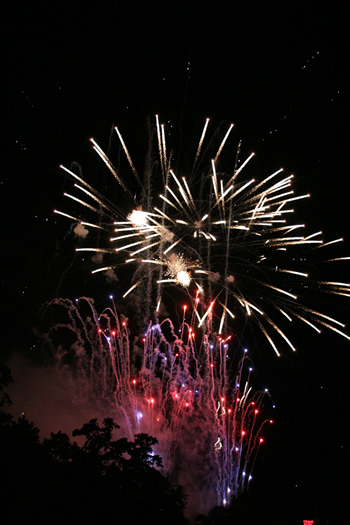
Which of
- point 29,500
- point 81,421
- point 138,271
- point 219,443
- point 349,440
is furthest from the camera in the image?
point 349,440

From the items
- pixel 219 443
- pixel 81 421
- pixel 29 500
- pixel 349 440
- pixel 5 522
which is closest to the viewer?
pixel 5 522

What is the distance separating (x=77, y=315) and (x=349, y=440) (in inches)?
681

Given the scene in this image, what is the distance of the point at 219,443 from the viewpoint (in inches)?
589

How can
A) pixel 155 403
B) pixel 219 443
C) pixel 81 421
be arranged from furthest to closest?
pixel 81 421 → pixel 155 403 → pixel 219 443

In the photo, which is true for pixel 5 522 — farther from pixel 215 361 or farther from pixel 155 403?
pixel 155 403

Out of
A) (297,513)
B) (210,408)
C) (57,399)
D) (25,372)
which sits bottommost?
(297,513)

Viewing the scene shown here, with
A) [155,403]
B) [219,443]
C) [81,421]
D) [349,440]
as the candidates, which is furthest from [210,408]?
[349,440]

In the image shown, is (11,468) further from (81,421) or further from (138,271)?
(81,421)

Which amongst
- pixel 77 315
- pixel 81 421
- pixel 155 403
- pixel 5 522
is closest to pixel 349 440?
pixel 155 403

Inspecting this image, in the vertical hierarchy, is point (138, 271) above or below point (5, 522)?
above

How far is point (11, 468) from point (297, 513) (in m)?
17.7

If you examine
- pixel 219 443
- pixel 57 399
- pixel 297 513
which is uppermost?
pixel 57 399

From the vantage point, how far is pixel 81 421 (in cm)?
1817

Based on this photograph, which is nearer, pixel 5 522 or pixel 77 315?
pixel 5 522
